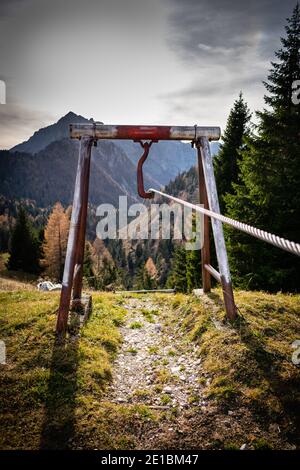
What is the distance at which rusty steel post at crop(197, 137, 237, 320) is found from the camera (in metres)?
5.46

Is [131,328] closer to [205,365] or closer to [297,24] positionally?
[205,365]

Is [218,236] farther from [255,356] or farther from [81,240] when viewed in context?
[81,240]

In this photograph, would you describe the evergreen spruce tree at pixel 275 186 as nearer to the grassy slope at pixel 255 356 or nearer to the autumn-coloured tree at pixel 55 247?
the grassy slope at pixel 255 356

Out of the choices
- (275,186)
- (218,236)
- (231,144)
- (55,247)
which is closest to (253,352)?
(218,236)

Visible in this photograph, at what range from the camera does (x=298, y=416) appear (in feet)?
10.8

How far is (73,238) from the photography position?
5.66 metres

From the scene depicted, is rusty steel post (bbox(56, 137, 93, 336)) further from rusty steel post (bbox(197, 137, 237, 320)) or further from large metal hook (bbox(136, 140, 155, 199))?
rusty steel post (bbox(197, 137, 237, 320))

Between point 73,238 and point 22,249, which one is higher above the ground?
point 73,238

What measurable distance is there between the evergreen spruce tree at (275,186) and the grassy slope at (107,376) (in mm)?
4832

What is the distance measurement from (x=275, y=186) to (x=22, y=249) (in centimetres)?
3911

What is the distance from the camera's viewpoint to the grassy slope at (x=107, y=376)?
328cm

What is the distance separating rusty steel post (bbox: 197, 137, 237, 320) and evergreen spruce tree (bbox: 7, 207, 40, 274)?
1577 inches
